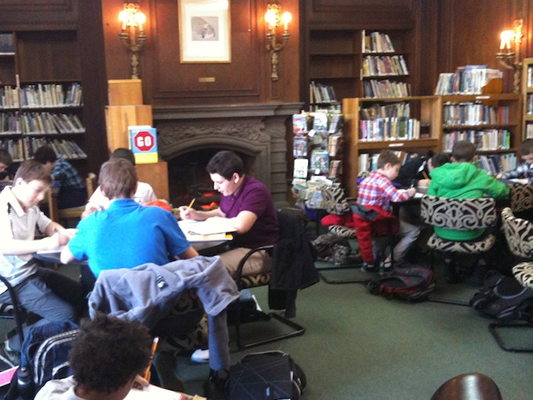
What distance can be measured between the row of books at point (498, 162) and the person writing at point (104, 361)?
246 inches

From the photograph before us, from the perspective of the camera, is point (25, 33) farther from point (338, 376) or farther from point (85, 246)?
point (338, 376)

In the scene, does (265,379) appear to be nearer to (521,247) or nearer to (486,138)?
(521,247)

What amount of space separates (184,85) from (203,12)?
0.90 m

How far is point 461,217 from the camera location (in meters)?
4.21

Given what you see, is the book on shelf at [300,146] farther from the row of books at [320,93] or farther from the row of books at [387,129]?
the row of books at [320,93]

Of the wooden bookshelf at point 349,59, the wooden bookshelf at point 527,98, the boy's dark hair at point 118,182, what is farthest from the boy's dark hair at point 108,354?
the wooden bookshelf at point 349,59

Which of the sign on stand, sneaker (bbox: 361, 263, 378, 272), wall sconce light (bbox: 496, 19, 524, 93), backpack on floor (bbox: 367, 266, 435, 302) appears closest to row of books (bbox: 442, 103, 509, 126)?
wall sconce light (bbox: 496, 19, 524, 93)

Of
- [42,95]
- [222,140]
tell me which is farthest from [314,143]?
[42,95]

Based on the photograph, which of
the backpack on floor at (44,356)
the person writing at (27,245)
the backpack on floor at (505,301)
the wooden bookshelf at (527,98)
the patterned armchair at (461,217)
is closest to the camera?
the backpack on floor at (44,356)

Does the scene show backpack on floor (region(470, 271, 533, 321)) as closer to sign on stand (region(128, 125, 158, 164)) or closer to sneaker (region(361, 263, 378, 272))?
sneaker (region(361, 263, 378, 272))

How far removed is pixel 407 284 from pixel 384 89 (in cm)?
438

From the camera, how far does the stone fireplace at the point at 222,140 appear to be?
6.97 meters

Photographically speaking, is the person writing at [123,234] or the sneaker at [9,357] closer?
the person writing at [123,234]

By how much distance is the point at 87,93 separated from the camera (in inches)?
286
